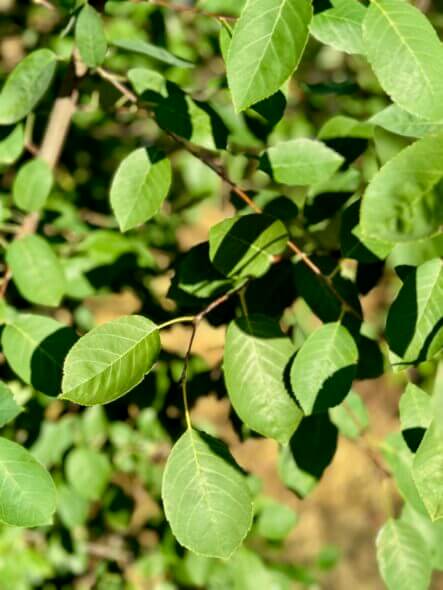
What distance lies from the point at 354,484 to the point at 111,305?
1.68 metres

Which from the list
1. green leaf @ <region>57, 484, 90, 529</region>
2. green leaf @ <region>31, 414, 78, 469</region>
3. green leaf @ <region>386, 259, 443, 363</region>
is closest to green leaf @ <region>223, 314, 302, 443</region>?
green leaf @ <region>386, 259, 443, 363</region>

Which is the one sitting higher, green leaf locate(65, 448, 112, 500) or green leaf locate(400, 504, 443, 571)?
green leaf locate(400, 504, 443, 571)

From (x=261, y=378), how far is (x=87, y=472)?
804mm

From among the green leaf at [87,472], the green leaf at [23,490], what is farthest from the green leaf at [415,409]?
the green leaf at [87,472]

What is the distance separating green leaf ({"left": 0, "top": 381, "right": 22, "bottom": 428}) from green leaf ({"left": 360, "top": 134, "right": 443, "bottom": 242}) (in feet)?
1.71

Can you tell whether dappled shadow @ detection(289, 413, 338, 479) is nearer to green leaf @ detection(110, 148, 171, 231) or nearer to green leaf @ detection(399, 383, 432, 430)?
green leaf @ detection(399, 383, 432, 430)

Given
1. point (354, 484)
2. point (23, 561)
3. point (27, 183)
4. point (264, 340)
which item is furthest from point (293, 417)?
point (354, 484)

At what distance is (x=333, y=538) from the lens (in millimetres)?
4008

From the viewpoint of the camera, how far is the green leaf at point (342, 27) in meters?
0.99

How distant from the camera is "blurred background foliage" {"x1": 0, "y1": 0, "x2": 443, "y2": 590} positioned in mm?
1216

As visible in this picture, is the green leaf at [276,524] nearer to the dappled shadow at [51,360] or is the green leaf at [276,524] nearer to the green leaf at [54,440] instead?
the green leaf at [54,440]

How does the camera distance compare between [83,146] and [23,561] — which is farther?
[83,146]

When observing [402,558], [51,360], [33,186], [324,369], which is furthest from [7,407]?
[402,558]

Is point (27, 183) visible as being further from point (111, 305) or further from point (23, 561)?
point (111, 305)
